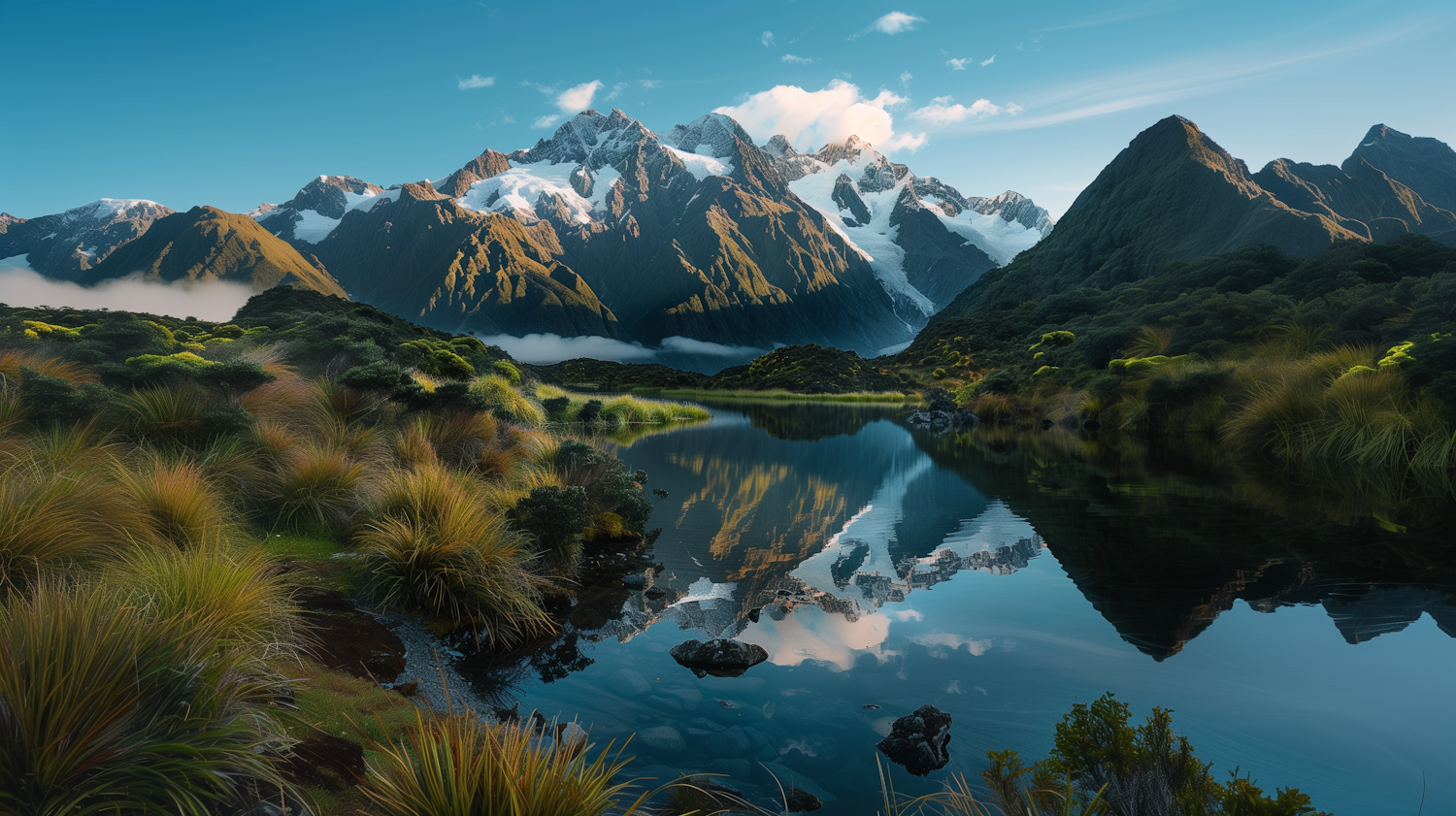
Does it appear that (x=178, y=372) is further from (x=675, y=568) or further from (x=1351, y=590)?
(x=1351, y=590)

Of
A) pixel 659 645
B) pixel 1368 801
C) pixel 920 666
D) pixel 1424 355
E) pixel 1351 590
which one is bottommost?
pixel 659 645

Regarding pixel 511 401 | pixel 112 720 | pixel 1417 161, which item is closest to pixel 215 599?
pixel 112 720

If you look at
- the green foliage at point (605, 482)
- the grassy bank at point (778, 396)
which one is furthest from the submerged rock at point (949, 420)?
the green foliage at point (605, 482)

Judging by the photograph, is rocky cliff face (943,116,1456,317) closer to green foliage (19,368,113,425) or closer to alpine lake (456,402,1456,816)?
alpine lake (456,402,1456,816)

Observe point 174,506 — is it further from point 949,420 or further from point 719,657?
point 949,420

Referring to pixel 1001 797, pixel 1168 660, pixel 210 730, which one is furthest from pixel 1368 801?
pixel 210 730

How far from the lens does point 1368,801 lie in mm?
3584

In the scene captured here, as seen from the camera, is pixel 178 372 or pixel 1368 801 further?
pixel 178 372

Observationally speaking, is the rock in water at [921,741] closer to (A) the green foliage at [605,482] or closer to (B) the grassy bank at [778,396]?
(A) the green foliage at [605,482]

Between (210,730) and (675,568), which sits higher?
(210,730)

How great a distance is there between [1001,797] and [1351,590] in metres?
6.61

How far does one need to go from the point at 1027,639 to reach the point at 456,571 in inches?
235

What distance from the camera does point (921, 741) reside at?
13.9 feet

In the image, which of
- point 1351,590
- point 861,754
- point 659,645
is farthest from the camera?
point 1351,590
